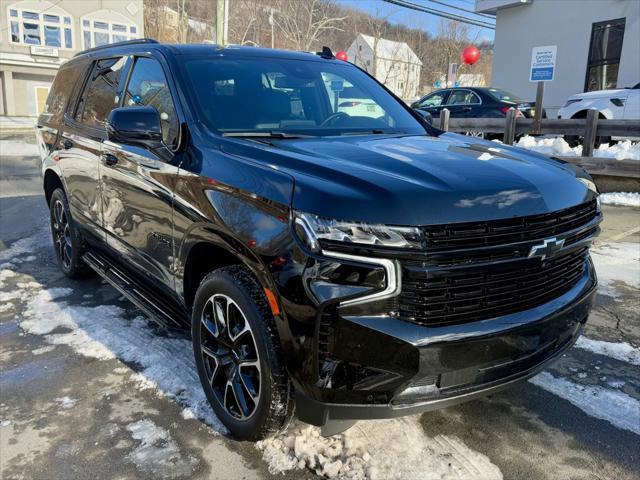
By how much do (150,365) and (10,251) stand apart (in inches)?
137

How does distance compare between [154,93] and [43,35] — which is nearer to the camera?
[154,93]

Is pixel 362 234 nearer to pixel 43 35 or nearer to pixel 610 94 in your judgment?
pixel 610 94

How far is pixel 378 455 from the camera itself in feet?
8.48

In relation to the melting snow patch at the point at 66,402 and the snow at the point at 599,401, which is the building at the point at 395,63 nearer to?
the snow at the point at 599,401

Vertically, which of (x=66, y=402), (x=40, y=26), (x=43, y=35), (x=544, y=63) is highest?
(x=40, y=26)

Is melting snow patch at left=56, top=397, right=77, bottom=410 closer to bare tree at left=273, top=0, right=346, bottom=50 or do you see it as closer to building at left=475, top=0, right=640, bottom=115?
building at left=475, top=0, right=640, bottom=115

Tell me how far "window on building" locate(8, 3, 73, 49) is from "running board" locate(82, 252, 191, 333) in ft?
112

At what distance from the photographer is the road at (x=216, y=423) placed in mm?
2541

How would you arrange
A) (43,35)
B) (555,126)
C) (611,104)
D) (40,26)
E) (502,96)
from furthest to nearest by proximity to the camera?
(43,35), (40,26), (502,96), (611,104), (555,126)

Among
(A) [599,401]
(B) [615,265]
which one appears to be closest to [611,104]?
(B) [615,265]

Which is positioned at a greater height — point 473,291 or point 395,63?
point 395,63

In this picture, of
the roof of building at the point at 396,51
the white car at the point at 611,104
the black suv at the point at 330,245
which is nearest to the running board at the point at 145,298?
the black suv at the point at 330,245

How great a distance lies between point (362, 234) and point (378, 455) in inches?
44.7

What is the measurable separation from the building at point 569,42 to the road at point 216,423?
48.9 feet
